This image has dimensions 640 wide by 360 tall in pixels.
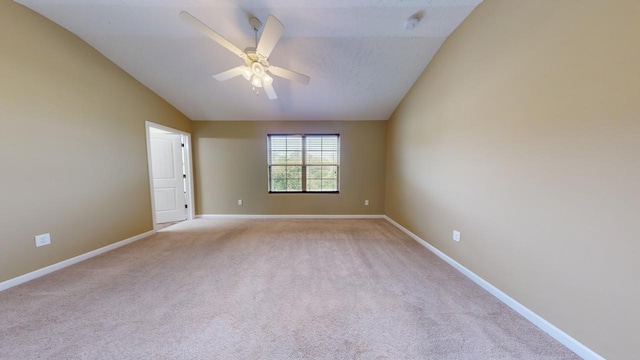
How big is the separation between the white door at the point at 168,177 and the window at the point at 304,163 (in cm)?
194

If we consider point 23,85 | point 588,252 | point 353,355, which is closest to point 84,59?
point 23,85

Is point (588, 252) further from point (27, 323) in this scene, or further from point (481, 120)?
point (27, 323)

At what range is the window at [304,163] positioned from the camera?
4590 millimetres

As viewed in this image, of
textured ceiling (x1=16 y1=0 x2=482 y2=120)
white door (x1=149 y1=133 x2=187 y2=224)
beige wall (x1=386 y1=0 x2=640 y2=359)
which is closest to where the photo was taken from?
beige wall (x1=386 y1=0 x2=640 y2=359)

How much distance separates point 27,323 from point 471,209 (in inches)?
158

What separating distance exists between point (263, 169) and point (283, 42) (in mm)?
2653

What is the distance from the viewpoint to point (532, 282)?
1552 millimetres

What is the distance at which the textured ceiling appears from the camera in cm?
208

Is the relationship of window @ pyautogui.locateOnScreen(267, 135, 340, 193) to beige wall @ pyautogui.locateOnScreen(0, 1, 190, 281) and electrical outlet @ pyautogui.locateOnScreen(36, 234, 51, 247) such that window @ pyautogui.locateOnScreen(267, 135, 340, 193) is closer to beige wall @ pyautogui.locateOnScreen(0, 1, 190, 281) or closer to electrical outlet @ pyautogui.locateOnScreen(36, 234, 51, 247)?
beige wall @ pyautogui.locateOnScreen(0, 1, 190, 281)

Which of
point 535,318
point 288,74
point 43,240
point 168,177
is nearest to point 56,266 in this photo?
point 43,240

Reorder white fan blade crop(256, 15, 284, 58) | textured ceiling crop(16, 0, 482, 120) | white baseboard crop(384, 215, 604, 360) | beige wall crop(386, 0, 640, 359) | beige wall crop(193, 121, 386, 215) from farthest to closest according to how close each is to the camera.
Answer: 1. beige wall crop(193, 121, 386, 215)
2. textured ceiling crop(16, 0, 482, 120)
3. white fan blade crop(256, 15, 284, 58)
4. white baseboard crop(384, 215, 604, 360)
5. beige wall crop(386, 0, 640, 359)

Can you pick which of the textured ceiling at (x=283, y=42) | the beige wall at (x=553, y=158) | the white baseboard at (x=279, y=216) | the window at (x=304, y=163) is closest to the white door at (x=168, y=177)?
the white baseboard at (x=279, y=216)

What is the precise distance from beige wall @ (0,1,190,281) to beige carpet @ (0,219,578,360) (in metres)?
0.46

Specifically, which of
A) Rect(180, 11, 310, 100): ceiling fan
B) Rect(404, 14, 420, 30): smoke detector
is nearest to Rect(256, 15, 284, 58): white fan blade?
Rect(180, 11, 310, 100): ceiling fan
